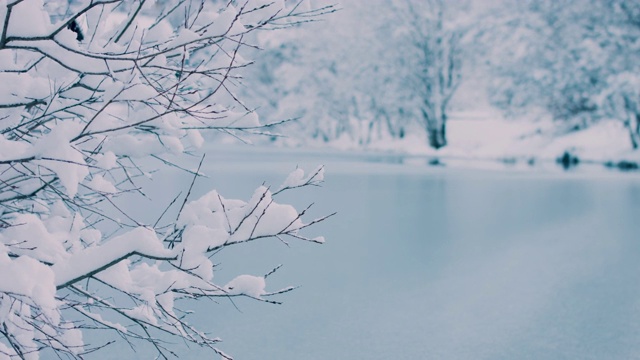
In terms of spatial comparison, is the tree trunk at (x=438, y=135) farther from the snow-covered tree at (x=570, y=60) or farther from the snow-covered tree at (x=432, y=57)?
the snow-covered tree at (x=570, y=60)

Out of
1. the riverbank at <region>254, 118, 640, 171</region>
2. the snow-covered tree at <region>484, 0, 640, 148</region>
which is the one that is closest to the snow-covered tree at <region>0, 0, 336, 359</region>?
the riverbank at <region>254, 118, 640, 171</region>

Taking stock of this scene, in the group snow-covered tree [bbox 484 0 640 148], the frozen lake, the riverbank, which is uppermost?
snow-covered tree [bbox 484 0 640 148]

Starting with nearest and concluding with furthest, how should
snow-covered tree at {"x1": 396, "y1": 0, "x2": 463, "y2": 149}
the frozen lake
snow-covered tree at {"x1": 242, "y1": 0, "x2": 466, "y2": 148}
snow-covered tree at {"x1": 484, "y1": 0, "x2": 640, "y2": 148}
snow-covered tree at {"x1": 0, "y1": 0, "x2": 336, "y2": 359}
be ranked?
1. snow-covered tree at {"x1": 0, "y1": 0, "x2": 336, "y2": 359}
2. the frozen lake
3. snow-covered tree at {"x1": 484, "y1": 0, "x2": 640, "y2": 148}
4. snow-covered tree at {"x1": 396, "y1": 0, "x2": 463, "y2": 149}
5. snow-covered tree at {"x1": 242, "y1": 0, "x2": 466, "y2": 148}

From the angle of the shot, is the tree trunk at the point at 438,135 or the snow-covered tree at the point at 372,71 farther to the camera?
the tree trunk at the point at 438,135

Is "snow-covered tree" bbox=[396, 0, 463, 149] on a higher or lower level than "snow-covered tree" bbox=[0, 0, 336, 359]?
higher

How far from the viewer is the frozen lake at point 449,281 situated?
4.53 meters

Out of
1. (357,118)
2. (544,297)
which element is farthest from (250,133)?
(357,118)

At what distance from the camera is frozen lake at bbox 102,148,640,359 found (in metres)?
4.53

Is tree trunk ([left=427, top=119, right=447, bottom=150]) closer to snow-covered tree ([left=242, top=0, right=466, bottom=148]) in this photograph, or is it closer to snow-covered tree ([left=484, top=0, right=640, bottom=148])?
snow-covered tree ([left=242, top=0, right=466, bottom=148])

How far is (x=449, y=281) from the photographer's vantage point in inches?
249

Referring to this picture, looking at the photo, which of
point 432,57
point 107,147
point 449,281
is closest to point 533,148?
point 432,57

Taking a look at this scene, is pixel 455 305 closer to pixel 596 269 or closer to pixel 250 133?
pixel 596 269

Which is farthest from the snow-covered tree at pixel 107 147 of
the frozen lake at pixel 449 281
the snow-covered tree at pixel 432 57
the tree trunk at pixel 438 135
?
the tree trunk at pixel 438 135

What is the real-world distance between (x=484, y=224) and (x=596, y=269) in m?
2.80
